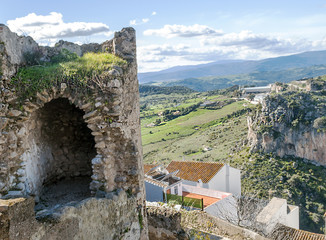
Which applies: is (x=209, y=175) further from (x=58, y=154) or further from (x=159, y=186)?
(x=58, y=154)

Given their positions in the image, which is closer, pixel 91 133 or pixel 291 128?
pixel 91 133

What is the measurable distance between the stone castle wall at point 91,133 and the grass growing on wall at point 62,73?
10cm

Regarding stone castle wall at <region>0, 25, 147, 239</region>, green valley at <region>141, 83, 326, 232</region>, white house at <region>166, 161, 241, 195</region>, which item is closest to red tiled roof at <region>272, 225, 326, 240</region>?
white house at <region>166, 161, 241, 195</region>

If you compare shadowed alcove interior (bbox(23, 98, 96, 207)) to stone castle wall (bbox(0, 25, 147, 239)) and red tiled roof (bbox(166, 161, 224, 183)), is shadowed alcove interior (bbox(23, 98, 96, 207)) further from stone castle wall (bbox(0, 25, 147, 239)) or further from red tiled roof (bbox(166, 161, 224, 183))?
red tiled roof (bbox(166, 161, 224, 183))

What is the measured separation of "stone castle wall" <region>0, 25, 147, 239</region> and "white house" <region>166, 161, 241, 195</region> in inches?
661

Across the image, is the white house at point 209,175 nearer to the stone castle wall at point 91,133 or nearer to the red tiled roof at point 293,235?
the red tiled roof at point 293,235

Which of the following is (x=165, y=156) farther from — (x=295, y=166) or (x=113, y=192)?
(x=113, y=192)

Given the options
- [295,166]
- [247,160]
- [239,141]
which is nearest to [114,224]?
[247,160]

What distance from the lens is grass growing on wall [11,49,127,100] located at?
5.76 m

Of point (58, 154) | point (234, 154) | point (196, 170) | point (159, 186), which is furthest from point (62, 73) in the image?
point (234, 154)

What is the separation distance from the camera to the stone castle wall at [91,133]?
5.44 metres

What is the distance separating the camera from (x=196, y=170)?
24.9 metres

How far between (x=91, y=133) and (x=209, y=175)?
18.6m

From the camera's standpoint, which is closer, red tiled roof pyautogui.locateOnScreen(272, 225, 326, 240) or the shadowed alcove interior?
the shadowed alcove interior
